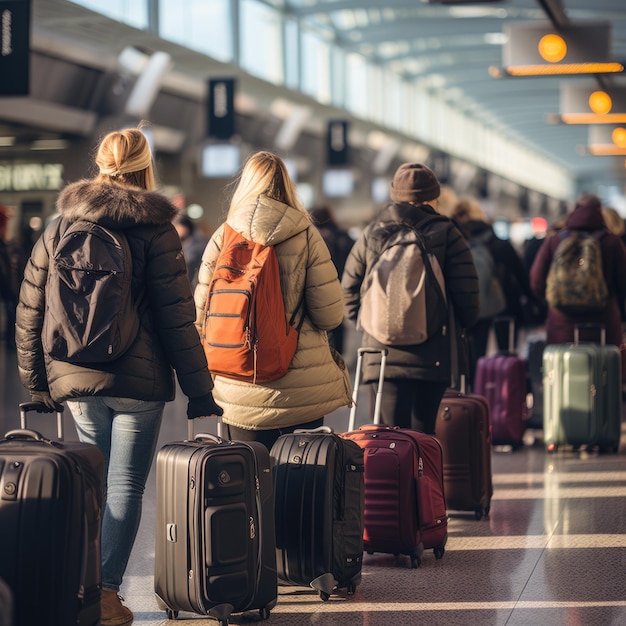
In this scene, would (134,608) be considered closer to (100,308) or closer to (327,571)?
(327,571)

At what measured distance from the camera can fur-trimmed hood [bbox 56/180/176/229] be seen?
156 inches

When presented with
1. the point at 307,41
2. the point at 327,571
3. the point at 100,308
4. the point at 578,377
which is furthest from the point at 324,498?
the point at 307,41

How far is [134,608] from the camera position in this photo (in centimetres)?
443

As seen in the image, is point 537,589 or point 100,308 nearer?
point 100,308

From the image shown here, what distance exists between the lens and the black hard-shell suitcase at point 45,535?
339 cm

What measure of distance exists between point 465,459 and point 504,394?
91.9 inches

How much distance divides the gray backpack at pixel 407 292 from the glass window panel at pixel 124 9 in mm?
13378

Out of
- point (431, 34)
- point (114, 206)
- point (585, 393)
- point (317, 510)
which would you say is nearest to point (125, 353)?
point (114, 206)

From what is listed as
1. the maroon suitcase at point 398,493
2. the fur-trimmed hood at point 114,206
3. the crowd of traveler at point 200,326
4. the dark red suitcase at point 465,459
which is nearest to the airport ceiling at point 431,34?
the dark red suitcase at point 465,459

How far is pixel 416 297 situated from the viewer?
17.9 feet

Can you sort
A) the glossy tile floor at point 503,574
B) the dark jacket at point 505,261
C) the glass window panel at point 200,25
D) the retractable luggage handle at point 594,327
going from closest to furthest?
the glossy tile floor at point 503,574 < the retractable luggage handle at point 594,327 < the dark jacket at point 505,261 < the glass window panel at point 200,25

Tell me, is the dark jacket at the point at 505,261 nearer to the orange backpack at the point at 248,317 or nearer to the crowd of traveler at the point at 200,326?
the crowd of traveler at the point at 200,326

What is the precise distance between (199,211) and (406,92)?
43.4 feet

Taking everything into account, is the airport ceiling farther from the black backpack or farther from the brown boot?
the brown boot
